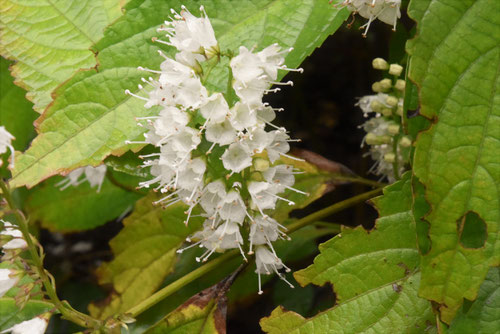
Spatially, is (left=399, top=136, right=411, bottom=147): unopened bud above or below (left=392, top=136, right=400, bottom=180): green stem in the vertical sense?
above

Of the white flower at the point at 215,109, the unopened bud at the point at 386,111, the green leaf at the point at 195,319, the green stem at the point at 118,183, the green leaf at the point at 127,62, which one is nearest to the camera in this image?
the white flower at the point at 215,109

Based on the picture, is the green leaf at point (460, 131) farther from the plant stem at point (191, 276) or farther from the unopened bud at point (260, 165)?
the plant stem at point (191, 276)

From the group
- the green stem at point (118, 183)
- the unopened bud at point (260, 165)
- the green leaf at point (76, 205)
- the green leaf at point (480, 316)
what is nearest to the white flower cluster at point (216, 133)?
the unopened bud at point (260, 165)

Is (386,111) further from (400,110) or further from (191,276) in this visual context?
(191,276)

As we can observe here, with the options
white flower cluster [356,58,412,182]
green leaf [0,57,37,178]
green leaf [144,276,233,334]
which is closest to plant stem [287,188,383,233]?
white flower cluster [356,58,412,182]

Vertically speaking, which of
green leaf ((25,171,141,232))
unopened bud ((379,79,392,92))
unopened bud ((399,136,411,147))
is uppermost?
unopened bud ((379,79,392,92))

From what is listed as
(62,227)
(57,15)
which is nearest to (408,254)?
(57,15)

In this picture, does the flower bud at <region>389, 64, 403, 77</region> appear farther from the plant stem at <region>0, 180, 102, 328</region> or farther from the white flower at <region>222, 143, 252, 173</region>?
the plant stem at <region>0, 180, 102, 328</region>
